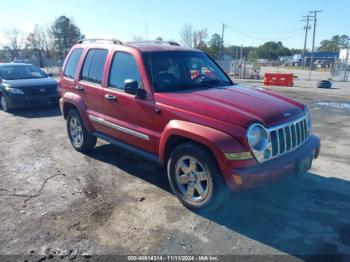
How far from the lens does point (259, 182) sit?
3643 mm

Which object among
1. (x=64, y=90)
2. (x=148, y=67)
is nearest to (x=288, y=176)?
(x=148, y=67)

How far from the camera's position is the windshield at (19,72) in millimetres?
11394

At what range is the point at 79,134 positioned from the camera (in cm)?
650

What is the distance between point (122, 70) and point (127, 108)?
601 millimetres

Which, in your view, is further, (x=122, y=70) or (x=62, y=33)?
(x=62, y=33)

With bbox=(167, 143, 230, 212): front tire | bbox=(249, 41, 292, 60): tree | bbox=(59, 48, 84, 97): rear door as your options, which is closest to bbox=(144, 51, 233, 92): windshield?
bbox=(167, 143, 230, 212): front tire

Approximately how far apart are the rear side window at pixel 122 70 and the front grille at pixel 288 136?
1997 mm

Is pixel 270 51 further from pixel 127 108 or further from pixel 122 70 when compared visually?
pixel 127 108

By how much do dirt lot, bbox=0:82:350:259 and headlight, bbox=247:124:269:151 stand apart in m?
0.94

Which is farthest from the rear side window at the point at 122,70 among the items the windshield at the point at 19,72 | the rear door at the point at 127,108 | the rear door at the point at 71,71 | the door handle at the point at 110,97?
the windshield at the point at 19,72

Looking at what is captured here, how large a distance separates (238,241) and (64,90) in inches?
178

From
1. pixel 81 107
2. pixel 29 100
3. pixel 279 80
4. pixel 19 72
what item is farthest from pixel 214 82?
pixel 279 80

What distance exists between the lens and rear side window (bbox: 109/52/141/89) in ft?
15.8

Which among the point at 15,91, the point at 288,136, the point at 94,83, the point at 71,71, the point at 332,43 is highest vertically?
the point at 332,43
